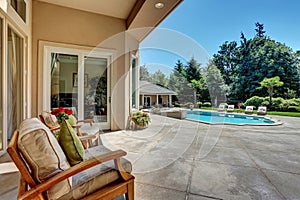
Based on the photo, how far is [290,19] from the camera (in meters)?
15.6

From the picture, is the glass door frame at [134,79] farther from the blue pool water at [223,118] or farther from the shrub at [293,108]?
the shrub at [293,108]

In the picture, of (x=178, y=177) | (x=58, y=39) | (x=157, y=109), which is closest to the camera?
(x=178, y=177)

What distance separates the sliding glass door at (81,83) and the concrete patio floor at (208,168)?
1032mm

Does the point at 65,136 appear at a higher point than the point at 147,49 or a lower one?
lower

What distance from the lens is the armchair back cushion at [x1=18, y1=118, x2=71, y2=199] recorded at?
3.17ft

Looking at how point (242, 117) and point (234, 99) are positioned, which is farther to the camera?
point (234, 99)

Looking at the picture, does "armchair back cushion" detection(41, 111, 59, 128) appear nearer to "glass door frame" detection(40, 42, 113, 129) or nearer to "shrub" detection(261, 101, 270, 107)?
"glass door frame" detection(40, 42, 113, 129)

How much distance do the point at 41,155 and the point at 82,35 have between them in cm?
393

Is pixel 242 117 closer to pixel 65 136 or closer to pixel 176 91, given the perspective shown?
pixel 176 91

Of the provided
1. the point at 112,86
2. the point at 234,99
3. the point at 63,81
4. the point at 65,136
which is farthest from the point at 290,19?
the point at 65,136

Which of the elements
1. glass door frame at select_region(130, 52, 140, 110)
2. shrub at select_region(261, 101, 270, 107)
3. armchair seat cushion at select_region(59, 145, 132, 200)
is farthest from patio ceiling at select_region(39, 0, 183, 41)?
shrub at select_region(261, 101, 270, 107)

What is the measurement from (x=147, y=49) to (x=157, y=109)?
3231 mm

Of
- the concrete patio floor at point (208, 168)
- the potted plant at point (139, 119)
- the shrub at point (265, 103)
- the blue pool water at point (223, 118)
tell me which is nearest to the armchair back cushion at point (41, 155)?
the concrete patio floor at point (208, 168)

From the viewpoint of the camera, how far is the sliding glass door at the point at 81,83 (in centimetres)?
416
